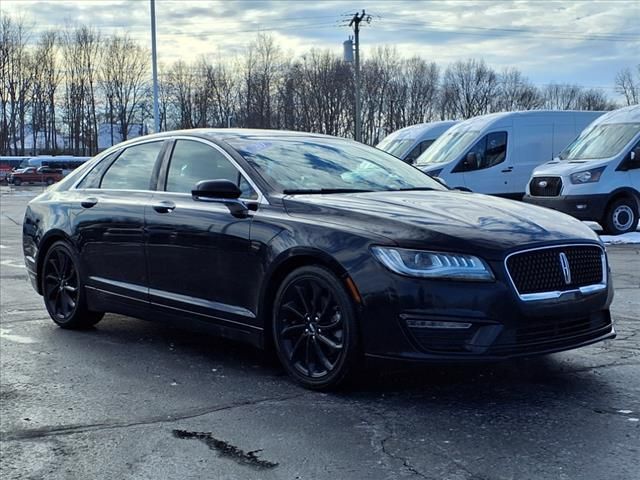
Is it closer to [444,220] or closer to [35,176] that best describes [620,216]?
[444,220]

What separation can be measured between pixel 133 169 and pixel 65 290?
4.29 feet

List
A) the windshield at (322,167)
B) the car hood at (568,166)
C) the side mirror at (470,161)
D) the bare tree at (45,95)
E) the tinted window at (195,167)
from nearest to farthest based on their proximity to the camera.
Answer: the windshield at (322,167) → the tinted window at (195,167) → the car hood at (568,166) → the side mirror at (470,161) → the bare tree at (45,95)

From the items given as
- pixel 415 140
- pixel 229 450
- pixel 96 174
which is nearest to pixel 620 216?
pixel 415 140

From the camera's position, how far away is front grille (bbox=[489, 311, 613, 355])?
3.98 metres

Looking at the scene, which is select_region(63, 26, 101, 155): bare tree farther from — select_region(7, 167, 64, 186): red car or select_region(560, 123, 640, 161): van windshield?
select_region(560, 123, 640, 161): van windshield

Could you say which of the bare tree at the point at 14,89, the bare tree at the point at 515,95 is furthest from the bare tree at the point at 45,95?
the bare tree at the point at 515,95

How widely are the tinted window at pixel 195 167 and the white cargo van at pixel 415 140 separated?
1603 cm

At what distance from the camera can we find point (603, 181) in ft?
45.5

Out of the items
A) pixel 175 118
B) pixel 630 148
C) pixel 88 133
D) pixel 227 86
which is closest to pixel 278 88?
pixel 227 86

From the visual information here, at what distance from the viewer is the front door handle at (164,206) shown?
543 cm

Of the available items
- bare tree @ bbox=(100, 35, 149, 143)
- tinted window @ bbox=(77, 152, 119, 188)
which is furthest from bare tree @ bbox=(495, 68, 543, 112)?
tinted window @ bbox=(77, 152, 119, 188)

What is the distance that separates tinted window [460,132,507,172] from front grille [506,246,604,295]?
13.5 meters

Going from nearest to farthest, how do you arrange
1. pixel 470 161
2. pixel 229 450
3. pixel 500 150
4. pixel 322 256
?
pixel 229 450, pixel 322 256, pixel 470 161, pixel 500 150

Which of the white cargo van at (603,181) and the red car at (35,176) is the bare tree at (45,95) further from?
the white cargo van at (603,181)
